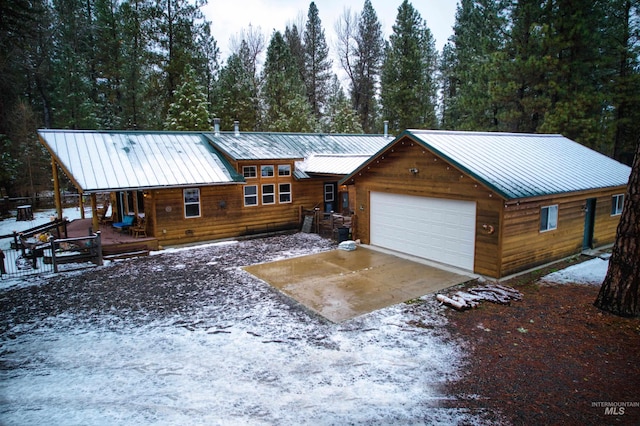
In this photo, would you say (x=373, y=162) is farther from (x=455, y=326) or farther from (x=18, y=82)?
(x=18, y=82)

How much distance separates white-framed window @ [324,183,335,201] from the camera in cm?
1923

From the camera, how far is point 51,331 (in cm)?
764

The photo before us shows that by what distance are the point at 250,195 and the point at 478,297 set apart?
34.9 ft

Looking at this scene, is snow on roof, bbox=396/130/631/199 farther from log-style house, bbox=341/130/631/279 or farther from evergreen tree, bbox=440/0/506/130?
evergreen tree, bbox=440/0/506/130

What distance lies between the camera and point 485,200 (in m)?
10.3

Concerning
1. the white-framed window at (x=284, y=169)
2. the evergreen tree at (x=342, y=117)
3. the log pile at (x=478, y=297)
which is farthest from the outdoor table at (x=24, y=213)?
the evergreen tree at (x=342, y=117)

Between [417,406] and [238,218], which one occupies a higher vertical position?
[238,218]

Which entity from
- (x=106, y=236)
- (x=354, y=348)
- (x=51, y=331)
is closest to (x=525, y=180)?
(x=354, y=348)

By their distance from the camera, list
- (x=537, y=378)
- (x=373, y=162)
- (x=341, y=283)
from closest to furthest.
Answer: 1. (x=537, y=378)
2. (x=341, y=283)
3. (x=373, y=162)

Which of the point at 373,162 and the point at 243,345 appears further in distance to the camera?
the point at 373,162

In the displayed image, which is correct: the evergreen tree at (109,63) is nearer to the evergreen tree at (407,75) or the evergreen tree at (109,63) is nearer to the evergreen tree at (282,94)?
the evergreen tree at (282,94)

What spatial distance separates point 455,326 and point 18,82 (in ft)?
114

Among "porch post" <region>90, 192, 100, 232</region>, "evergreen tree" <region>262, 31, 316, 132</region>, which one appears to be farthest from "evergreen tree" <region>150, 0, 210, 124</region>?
"porch post" <region>90, 192, 100, 232</region>

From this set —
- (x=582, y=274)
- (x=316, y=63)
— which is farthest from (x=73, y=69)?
(x=582, y=274)
